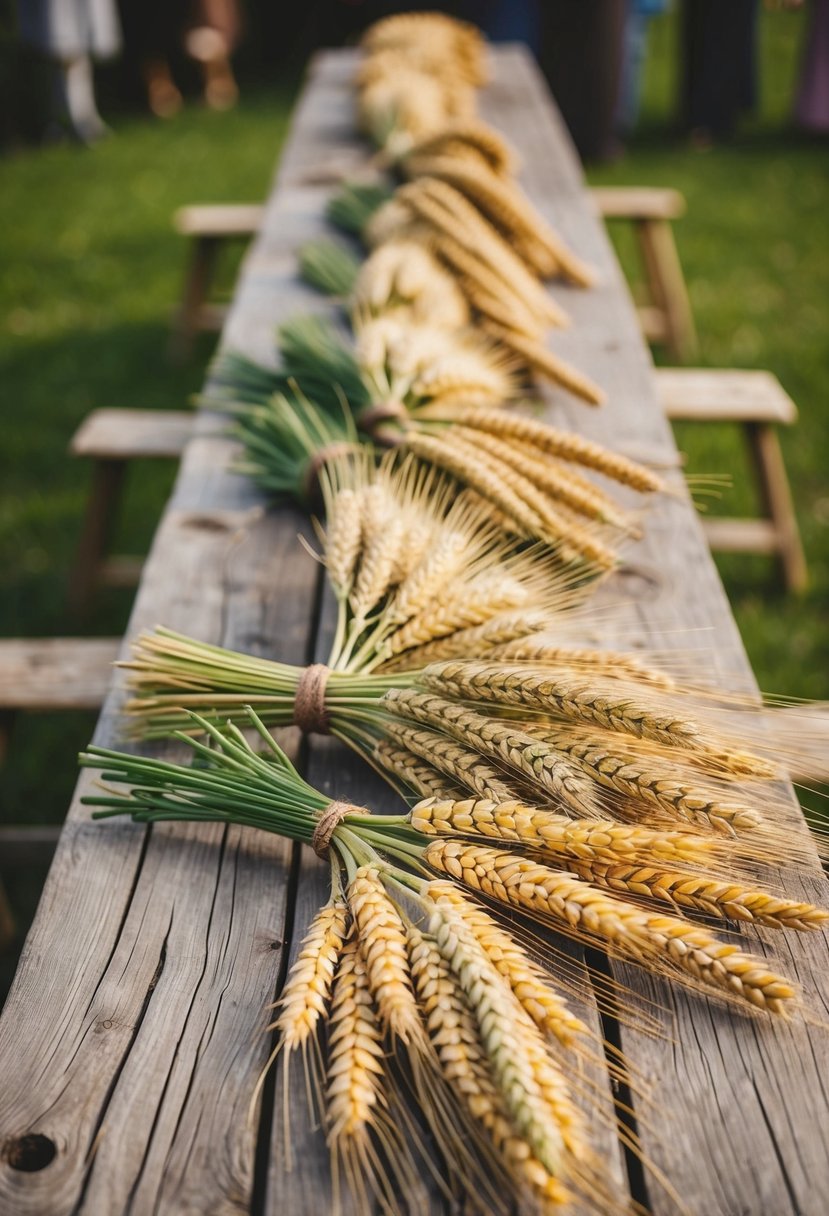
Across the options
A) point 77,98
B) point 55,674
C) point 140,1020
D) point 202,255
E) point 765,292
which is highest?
point 140,1020

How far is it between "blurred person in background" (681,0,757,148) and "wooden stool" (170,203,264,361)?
16.4 ft

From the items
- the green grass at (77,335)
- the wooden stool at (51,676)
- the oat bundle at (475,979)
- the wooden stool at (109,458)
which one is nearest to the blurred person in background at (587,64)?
the green grass at (77,335)

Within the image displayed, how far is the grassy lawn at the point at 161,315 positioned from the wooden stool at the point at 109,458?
24 cm


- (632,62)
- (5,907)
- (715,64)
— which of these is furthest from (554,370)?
(632,62)

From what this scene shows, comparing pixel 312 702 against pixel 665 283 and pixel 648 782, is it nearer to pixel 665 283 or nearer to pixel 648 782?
pixel 648 782

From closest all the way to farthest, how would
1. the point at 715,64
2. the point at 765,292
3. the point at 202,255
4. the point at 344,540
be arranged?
the point at 344,540 → the point at 202,255 → the point at 765,292 → the point at 715,64

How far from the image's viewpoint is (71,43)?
26.1ft

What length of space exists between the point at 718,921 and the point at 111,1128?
27.7 inches

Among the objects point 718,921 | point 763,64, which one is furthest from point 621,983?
point 763,64

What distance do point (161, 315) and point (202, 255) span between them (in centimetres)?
98

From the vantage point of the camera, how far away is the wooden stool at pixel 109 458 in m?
3.06

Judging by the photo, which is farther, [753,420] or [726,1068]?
[753,420]

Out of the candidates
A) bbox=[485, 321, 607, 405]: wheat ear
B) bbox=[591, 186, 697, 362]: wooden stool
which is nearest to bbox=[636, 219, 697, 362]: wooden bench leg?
bbox=[591, 186, 697, 362]: wooden stool

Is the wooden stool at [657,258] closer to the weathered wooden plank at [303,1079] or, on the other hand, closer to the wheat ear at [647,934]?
the weathered wooden plank at [303,1079]
